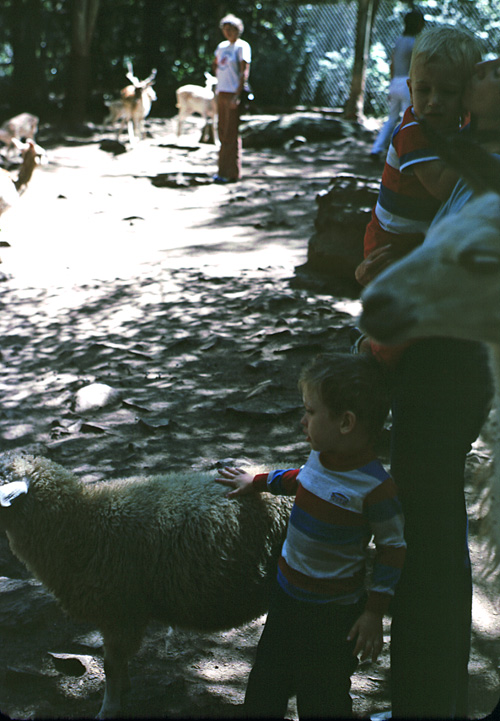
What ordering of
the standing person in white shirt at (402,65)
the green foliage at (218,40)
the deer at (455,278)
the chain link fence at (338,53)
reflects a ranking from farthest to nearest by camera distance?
the chain link fence at (338,53)
the green foliage at (218,40)
the standing person in white shirt at (402,65)
the deer at (455,278)

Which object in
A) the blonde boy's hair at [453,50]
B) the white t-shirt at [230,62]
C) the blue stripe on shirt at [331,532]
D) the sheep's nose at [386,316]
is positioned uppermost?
the white t-shirt at [230,62]

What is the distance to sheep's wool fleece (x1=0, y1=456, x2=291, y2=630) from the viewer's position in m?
2.76

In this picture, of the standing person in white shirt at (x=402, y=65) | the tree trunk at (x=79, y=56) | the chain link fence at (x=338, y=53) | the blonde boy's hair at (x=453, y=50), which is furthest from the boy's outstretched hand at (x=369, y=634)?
the chain link fence at (x=338, y=53)

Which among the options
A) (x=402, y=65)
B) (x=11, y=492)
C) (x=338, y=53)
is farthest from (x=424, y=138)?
(x=338, y=53)

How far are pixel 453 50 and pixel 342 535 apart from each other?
1.45m

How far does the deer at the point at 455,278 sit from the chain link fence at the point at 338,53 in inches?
866

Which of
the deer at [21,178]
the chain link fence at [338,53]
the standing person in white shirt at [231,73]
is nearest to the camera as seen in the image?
the deer at [21,178]

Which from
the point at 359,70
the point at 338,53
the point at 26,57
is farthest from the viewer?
the point at 338,53

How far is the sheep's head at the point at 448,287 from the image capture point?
156 cm

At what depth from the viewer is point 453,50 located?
2080 mm

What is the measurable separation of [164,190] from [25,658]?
10.5 metres

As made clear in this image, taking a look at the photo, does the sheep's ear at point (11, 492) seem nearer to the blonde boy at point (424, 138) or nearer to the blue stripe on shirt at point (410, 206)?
the blonde boy at point (424, 138)

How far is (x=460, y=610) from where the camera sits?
2314 mm

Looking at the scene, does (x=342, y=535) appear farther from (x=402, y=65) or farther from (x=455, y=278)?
(x=402, y=65)
